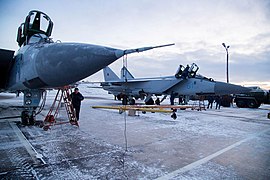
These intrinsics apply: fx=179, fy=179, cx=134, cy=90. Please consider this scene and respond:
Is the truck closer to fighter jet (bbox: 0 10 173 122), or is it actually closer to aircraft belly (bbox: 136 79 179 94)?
aircraft belly (bbox: 136 79 179 94)

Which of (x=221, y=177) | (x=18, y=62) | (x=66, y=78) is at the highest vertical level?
(x=18, y=62)

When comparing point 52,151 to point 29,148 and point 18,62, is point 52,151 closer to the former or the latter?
point 29,148

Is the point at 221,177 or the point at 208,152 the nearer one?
the point at 221,177

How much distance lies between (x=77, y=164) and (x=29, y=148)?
1.39 m

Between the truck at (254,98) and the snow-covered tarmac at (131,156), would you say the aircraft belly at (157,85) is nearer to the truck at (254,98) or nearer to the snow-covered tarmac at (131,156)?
the truck at (254,98)

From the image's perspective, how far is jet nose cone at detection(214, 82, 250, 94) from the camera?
1109 cm

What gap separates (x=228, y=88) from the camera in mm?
11141

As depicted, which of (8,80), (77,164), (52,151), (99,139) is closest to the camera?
(77,164)

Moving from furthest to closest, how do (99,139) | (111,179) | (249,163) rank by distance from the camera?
1. (99,139)
2. (249,163)
3. (111,179)

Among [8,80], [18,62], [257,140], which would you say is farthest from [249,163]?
[8,80]

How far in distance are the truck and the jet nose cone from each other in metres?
5.26

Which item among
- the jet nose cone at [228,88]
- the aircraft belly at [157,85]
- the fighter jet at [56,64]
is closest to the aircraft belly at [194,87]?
the jet nose cone at [228,88]

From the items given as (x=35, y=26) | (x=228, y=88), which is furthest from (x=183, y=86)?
(x=35, y=26)

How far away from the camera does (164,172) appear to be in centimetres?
255
